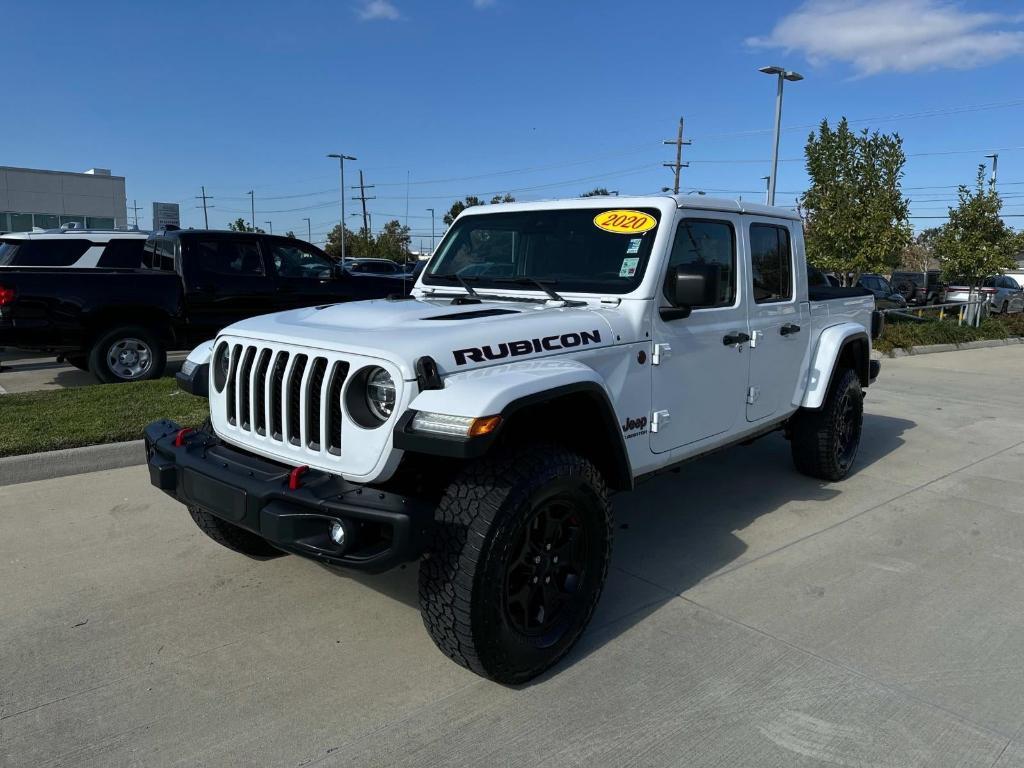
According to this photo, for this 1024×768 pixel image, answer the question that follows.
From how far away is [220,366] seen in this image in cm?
355

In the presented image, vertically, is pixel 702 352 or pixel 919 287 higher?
pixel 919 287

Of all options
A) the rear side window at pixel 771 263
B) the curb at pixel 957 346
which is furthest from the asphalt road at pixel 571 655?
the curb at pixel 957 346

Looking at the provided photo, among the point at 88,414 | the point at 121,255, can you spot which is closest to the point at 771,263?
the point at 88,414

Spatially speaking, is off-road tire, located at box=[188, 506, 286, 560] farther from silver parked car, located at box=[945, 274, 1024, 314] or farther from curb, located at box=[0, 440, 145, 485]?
silver parked car, located at box=[945, 274, 1024, 314]

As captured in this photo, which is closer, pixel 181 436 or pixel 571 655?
pixel 571 655

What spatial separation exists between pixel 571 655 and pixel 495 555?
79cm

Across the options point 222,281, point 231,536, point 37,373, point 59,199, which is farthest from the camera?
point 59,199

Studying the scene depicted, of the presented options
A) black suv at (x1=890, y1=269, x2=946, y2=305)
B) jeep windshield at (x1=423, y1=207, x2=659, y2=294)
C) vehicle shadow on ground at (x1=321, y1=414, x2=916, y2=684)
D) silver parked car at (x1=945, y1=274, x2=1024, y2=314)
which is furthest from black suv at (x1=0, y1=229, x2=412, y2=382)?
black suv at (x1=890, y1=269, x2=946, y2=305)

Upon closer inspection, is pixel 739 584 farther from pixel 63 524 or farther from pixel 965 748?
pixel 63 524

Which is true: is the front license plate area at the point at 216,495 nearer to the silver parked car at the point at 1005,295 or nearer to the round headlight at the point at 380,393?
the round headlight at the point at 380,393

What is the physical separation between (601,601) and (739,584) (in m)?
0.77

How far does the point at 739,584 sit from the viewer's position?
394cm

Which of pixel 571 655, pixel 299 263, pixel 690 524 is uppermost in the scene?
pixel 299 263

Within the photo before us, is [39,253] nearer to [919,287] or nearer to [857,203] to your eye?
[857,203]
